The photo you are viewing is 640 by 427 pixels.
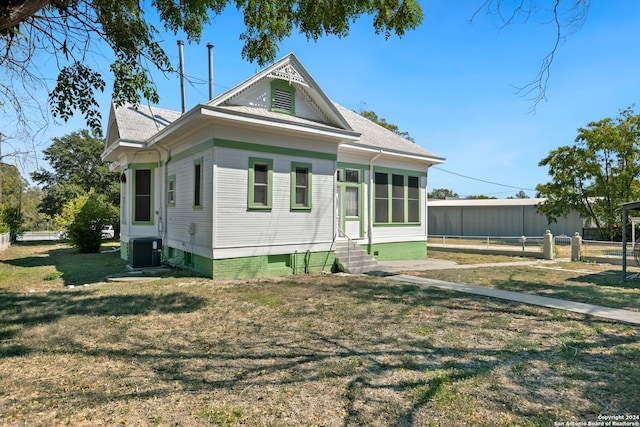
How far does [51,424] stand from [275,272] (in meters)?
7.82

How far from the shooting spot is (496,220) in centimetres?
2973

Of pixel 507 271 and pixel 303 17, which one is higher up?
pixel 303 17

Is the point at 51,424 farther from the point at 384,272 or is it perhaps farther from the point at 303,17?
the point at 384,272

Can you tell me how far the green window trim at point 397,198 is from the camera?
1479cm

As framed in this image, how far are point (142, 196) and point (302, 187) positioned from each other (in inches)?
260

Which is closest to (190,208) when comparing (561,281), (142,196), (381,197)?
(142,196)

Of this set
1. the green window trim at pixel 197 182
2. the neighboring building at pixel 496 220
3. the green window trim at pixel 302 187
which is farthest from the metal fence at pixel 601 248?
the green window trim at pixel 197 182

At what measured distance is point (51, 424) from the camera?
3092mm

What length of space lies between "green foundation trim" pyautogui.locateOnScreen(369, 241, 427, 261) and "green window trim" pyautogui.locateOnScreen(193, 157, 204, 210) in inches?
268

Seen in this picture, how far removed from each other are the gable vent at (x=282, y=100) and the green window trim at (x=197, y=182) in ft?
9.43

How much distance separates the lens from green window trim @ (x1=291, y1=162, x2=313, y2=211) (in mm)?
11172

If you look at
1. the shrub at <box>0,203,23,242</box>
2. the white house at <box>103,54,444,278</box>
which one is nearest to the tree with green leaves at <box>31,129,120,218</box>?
the shrub at <box>0,203,23,242</box>

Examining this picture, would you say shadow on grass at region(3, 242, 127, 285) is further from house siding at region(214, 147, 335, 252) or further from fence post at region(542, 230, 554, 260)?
fence post at region(542, 230, 554, 260)

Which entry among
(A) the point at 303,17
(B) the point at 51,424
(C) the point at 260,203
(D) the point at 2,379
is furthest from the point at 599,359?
(C) the point at 260,203
